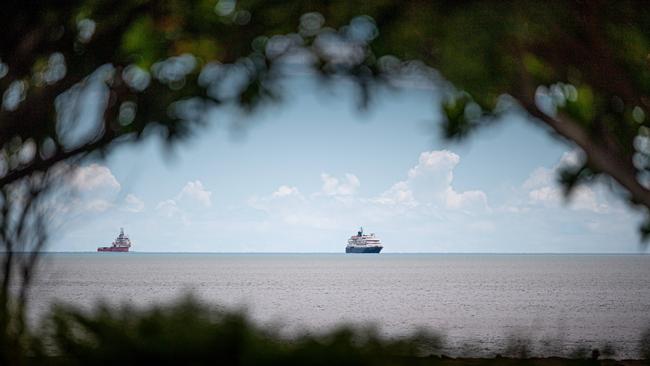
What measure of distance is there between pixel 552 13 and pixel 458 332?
A: 4095cm

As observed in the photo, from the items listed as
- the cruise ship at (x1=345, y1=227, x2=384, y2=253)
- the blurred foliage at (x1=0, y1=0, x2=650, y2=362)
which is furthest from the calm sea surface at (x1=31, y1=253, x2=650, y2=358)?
the cruise ship at (x1=345, y1=227, x2=384, y2=253)

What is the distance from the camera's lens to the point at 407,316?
170ft

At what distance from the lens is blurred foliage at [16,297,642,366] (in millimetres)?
2275

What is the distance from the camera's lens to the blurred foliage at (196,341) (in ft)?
7.47

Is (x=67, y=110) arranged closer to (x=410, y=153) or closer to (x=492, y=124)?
(x=492, y=124)

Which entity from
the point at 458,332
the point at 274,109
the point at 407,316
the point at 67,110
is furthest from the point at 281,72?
the point at 407,316

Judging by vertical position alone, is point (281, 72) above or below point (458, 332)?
above

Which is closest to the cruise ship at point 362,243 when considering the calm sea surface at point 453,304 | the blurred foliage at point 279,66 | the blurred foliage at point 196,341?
the calm sea surface at point 453,304

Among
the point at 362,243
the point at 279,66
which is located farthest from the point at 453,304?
the point at 362,243

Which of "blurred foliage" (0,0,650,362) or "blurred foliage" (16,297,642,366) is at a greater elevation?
"blurred foliage" (0,0,650,362)

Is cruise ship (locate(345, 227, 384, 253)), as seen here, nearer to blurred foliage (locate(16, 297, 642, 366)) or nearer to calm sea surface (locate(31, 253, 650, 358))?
calm sea surface (locate(31, 253, 650, 358))

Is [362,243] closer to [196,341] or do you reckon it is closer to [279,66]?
[279,66]

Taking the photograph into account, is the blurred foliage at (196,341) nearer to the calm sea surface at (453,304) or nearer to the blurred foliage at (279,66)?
the blurred foliage at (279,66)

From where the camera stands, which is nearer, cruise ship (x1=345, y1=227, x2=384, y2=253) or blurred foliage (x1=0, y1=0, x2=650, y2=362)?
blurred foliage (x1=0, y1=0, x2=650, y2=362)
